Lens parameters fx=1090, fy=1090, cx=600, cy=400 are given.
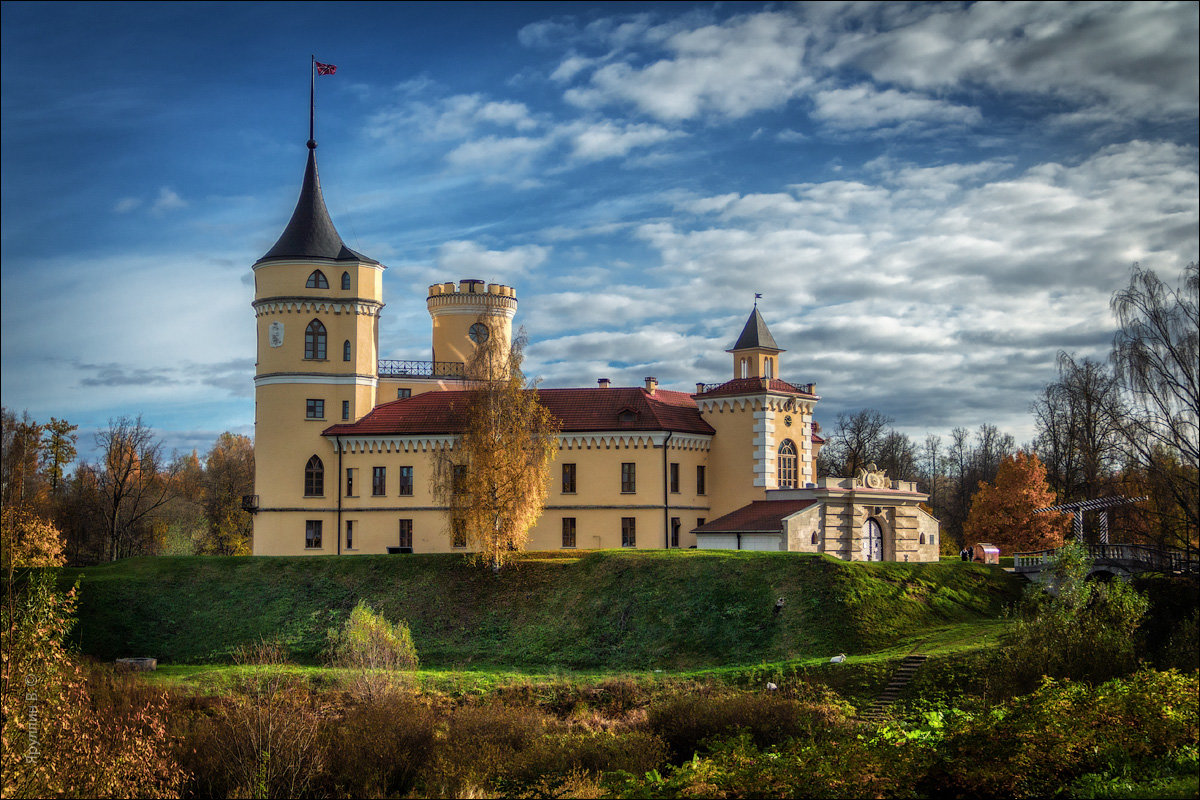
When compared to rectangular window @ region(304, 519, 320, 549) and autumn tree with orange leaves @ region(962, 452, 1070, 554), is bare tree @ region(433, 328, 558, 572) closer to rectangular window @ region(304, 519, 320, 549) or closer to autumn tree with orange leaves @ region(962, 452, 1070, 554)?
rectangular window @ region(304, 519, 320, 549)

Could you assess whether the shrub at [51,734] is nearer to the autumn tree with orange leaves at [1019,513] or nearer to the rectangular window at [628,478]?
the rectangular window at [628,478]

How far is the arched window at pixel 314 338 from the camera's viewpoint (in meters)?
52.9

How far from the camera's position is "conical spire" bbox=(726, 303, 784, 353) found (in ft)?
175

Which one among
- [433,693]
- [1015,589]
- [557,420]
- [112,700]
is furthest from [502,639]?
[1015,589]

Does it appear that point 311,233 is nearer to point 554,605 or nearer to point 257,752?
point 554,605

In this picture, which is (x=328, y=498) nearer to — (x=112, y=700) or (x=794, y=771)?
(x=112, y=700)

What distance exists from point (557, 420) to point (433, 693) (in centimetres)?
1814

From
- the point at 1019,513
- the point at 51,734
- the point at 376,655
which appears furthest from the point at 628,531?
the point at 51,734

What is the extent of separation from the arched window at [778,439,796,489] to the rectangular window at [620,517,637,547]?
24.1 ft

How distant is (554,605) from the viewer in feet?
143

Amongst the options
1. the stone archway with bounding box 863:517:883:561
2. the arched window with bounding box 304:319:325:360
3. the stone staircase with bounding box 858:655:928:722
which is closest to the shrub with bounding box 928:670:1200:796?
the stone staircase with bounding box 858:655:928:722

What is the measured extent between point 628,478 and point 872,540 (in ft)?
37.4

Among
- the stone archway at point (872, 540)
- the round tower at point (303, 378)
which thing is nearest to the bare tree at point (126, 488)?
the round tower at point (303, 378)

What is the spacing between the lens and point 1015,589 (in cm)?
4497
